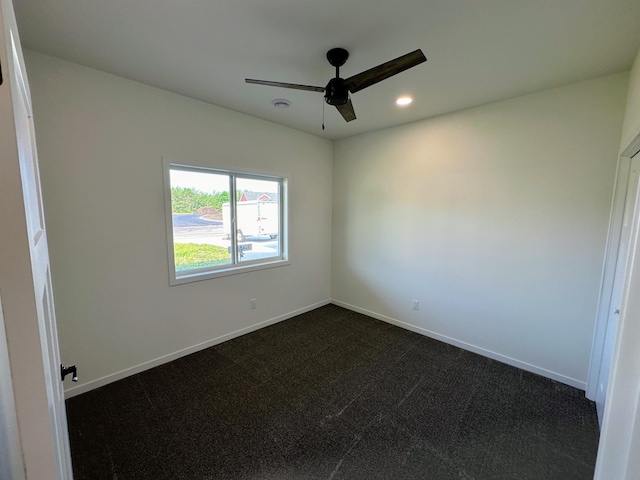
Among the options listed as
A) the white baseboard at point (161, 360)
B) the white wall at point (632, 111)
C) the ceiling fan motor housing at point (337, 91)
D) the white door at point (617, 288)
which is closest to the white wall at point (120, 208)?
the white baseboard at point (161, 360)

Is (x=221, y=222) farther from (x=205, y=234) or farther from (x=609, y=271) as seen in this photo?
(x=609, y=271)

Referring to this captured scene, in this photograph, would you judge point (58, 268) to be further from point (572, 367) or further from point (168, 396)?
point (572, 367)

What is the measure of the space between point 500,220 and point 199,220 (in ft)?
10.5

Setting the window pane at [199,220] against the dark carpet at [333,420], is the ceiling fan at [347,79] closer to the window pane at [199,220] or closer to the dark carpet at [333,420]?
the window pane at [199,220]

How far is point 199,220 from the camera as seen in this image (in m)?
2.91

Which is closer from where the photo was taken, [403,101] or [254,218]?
[403,101]

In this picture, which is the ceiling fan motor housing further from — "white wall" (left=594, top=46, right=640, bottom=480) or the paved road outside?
the paved road outside

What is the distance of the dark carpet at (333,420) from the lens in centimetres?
162

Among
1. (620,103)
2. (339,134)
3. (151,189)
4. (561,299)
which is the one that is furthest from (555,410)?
(151,189)

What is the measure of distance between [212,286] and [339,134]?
8.72ft

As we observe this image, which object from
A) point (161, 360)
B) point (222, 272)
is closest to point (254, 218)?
point (222, 272)

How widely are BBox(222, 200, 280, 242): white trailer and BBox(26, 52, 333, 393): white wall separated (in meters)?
0.48

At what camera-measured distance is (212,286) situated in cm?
297

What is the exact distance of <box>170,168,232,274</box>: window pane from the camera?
273 centimetres
